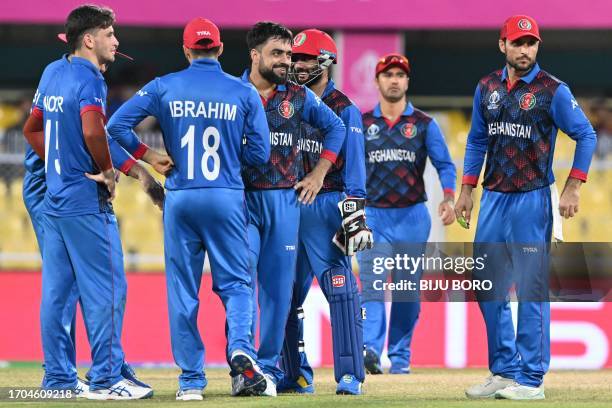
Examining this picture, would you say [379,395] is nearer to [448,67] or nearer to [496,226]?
[496,226]

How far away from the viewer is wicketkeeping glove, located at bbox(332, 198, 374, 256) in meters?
7.09

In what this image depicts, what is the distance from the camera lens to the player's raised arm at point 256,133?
6691 millimetres

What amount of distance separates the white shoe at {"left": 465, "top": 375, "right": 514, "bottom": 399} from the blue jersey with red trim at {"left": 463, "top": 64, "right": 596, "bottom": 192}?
43.7 inches

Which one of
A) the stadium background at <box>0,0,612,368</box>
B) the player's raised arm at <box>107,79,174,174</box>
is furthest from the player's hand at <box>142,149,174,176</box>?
the stadium background at <box>0,0,612,368</box>

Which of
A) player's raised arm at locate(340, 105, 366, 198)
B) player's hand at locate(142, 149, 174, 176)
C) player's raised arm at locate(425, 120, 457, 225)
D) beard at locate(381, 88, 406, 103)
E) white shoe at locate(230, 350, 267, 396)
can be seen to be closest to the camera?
white shoe at locate(230, 350, 267, 396)

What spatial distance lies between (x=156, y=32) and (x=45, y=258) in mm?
11011

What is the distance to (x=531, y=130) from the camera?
7117 millimetres

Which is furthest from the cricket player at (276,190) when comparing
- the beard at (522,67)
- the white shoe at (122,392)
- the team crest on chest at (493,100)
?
the beard at (522,67)

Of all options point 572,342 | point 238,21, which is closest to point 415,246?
point 572,342

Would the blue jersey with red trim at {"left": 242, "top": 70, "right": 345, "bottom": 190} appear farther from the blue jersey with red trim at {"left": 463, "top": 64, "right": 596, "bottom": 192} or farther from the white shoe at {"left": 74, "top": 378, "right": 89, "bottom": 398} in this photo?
the white shoe at {"left": 74, "top": 378, "right": 89, "bottom": 398}

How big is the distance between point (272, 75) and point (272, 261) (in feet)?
3.48

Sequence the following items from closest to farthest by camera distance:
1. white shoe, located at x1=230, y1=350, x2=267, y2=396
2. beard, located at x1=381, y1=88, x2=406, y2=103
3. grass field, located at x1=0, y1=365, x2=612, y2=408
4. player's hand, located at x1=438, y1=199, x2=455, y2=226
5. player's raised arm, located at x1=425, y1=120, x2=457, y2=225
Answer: grass field, located at x1=0, y1=365, x2=612, y2=408 < white shoe, located at x1=230, y1=350, x2=267, y2=396 < player's hand, located at x1=438, y1=199, x2=455, y2=226 < player's raised arm, located at x1=425, y1=120, x2=457, y2=225 < beard, located at x1=381, y1=88, x2=406, y2=103

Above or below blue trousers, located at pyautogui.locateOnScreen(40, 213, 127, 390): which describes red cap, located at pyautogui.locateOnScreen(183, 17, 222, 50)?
above

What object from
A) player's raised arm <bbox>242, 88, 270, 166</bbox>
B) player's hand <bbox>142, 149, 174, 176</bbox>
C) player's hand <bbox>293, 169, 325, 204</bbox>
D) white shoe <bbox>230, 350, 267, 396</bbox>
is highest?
player's raised arm <bbox>242, 88, 270, 166</bbox>
